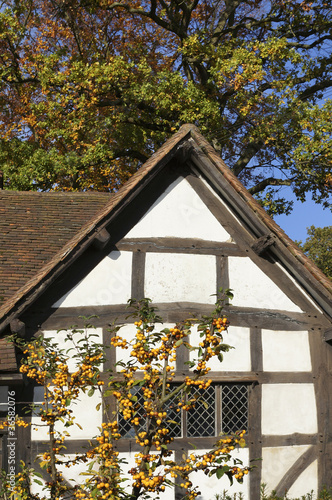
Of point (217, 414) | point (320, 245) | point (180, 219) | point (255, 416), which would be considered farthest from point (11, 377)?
point (320, 245)

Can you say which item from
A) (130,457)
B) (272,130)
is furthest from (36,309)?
(272,130)

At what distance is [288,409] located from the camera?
10.0 meters

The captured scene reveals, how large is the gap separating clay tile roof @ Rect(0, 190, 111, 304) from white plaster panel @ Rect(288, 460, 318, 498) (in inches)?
206

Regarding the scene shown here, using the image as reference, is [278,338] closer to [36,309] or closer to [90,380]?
[36,309]

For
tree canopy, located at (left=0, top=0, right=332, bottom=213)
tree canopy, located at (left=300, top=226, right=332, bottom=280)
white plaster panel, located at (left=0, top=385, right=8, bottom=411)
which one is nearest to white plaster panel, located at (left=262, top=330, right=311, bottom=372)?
white plaster panel, located at (left=0, top=385, right=8, bottom=411)

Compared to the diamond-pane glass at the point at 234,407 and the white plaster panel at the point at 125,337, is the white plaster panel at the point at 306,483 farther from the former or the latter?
the white plaster panel at the point at 125,337

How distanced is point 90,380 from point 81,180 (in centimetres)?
1593

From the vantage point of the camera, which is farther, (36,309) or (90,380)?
(36,309)

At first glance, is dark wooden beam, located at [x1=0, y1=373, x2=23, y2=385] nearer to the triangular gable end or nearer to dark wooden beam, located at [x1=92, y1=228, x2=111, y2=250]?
the triangular gable end

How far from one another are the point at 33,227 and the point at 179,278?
372 centimetres

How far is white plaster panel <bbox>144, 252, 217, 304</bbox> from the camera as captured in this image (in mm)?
9969

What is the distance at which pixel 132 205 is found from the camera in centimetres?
1012

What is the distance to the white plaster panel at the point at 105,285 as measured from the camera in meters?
9.65

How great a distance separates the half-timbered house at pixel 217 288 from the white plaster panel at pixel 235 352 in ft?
0.05
